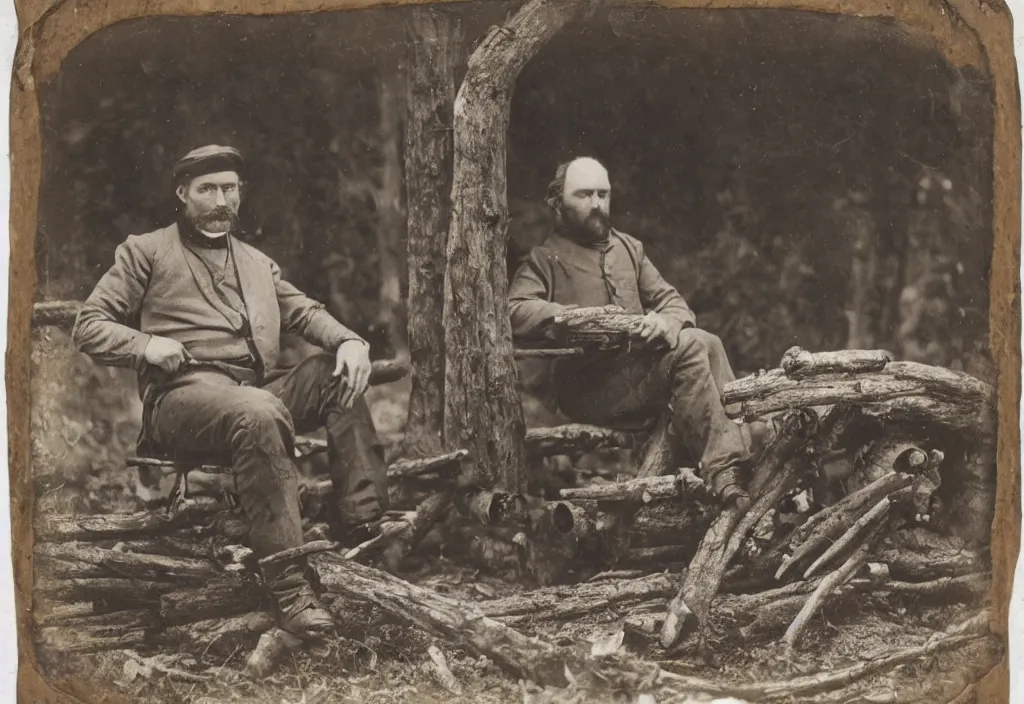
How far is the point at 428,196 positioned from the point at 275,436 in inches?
43.5

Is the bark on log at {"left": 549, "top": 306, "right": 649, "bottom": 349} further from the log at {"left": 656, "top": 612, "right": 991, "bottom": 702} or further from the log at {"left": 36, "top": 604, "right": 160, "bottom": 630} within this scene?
the log at {"left": 36, "top": 604, "right": 160, "bottom": 630}

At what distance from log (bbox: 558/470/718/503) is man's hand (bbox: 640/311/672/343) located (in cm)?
55

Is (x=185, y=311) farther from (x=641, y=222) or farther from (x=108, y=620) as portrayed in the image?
(x=641, y=222)

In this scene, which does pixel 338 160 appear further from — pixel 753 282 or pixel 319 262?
pixel 753 282

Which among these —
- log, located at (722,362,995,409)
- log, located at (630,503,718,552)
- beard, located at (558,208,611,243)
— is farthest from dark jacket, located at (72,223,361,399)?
log, located at (722,362,995,409)

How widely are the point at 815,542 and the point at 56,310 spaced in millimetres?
3103

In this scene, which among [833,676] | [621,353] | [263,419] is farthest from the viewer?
[621,353]

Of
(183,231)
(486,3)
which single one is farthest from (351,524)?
(486,3)

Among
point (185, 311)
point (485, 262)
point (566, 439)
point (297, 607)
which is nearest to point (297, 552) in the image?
point (297, 607)

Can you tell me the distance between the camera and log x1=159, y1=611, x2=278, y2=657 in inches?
168

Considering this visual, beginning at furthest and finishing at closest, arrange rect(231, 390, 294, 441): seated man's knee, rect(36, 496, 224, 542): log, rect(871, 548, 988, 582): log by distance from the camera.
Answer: rect(871, 548, 988, 582): log → rect(36, 496, 224, 542): log → rect(231, 390, 294, 441): seated man's knee

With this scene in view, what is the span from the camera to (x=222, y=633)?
14.0ft

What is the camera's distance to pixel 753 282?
4500 mm

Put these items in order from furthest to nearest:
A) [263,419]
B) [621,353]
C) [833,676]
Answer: [621,353] < [833,676] < [263,419]
